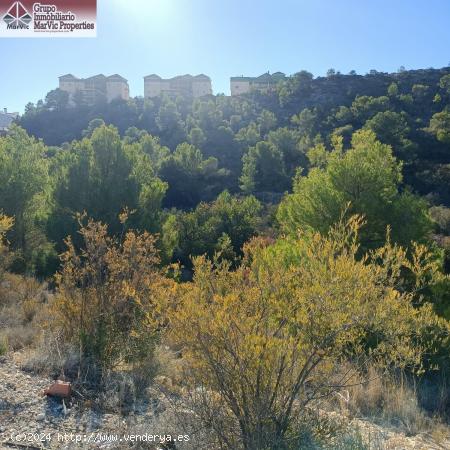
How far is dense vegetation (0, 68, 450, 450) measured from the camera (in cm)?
270

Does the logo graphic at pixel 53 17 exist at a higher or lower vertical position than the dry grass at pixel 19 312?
higher

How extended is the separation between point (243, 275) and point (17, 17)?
19.6 ft

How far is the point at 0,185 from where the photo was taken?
1250cm

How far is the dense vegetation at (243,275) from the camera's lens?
2.70m

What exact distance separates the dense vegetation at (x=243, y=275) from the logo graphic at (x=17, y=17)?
9.26 feet

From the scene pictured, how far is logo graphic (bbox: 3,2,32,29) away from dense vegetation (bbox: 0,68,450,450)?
2.82 meters

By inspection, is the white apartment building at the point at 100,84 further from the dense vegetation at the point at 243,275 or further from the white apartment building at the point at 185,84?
the dense vegetation at the point at 243,275

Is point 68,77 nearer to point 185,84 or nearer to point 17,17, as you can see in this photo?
point 185,84

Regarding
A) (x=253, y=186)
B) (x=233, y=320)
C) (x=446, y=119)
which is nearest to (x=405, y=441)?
(x=233, y=320)

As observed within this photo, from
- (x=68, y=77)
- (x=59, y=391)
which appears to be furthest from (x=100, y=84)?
(x=59, y=391)

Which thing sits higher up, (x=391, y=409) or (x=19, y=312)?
(x=19, y=312)

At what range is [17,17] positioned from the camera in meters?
6.99

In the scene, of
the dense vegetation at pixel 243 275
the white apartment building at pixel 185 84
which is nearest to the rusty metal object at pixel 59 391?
the dense vegetation at pixel 243 275

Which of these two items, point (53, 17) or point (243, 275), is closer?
point (243, 275)
